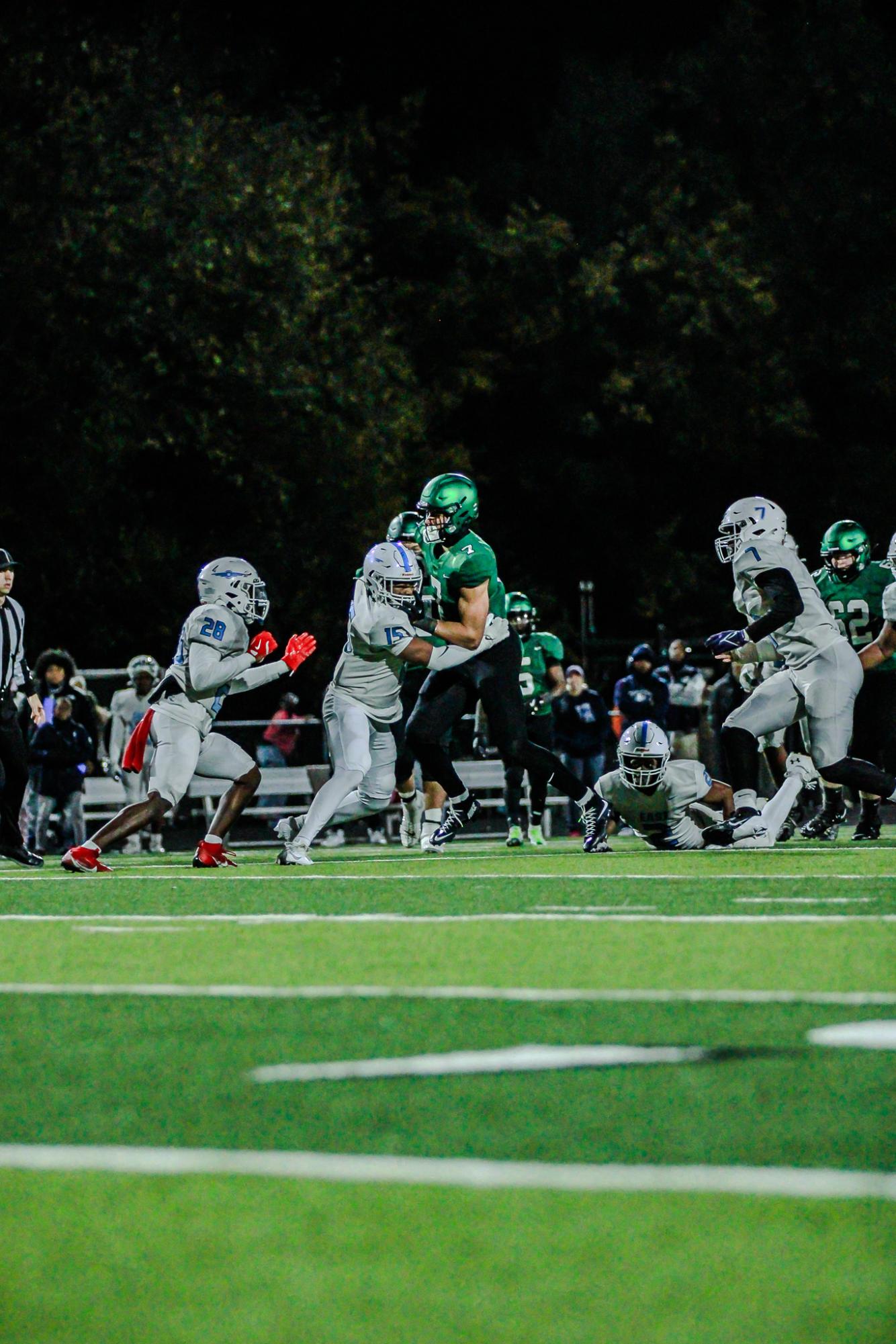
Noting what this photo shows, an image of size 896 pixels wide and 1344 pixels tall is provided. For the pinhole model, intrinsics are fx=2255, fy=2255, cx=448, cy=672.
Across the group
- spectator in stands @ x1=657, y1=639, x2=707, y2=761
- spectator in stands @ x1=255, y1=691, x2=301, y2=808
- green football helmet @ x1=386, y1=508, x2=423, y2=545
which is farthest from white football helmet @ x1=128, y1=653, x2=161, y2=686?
spectator in stands @ x1=657, y1=639, x2=707, y2=761

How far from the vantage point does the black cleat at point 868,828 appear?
14.3 m

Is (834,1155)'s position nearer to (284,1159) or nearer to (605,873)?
(284,1159)

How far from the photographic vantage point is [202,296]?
29625 millimetres

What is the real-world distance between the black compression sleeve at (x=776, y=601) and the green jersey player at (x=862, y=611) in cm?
284

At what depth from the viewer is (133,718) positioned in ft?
67.3

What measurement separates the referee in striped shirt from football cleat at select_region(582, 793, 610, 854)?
11.2ft

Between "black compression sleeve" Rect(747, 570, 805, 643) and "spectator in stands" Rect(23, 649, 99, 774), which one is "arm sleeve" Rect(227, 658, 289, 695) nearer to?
"black compression sleeve" Rect(747, 570, 805, 643)

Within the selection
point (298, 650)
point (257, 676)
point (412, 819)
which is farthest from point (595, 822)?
point (412, 819)

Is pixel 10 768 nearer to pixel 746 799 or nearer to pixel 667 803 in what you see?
pixel 667 803

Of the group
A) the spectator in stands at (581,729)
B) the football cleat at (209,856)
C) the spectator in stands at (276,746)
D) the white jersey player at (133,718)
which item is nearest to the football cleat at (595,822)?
the football cleat at (209,856)

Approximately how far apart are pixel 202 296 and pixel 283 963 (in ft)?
79.5

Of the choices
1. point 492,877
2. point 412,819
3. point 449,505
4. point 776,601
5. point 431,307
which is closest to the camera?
point 492,877

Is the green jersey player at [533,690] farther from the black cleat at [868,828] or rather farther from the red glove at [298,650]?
the red glove at [298,650]

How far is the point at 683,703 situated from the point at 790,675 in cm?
1006
